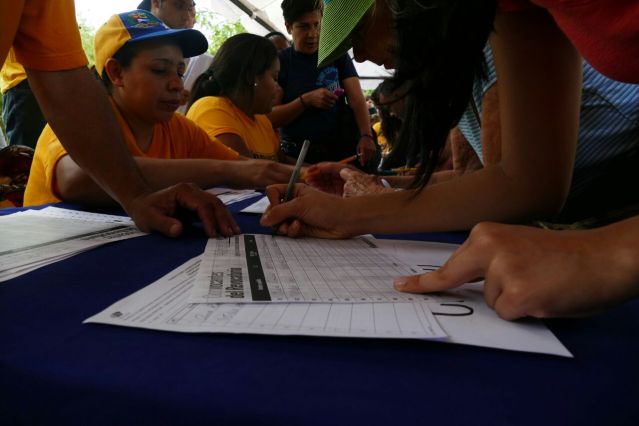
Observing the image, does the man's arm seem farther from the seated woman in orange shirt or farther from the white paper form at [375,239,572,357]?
the seated woman in orange shirt

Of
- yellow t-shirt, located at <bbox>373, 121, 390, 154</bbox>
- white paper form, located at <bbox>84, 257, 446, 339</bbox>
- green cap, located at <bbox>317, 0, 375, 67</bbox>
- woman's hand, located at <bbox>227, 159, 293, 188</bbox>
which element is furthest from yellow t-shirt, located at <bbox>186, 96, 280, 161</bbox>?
yellow t-shirt, located at <bbox>373, 121, 390, 154</bbox>

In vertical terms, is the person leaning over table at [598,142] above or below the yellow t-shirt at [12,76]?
below

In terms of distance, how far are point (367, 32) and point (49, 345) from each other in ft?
2.11

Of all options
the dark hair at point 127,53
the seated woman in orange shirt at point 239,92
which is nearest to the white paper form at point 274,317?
the dark hair at point 127,53

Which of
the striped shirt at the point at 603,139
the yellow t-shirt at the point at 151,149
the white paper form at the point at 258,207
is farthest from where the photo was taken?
the yellow t-shirt at the point at 151,149

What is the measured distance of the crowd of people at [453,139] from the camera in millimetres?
381

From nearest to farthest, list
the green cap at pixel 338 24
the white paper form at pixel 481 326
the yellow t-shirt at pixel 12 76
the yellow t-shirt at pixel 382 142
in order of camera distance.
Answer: the white paper form at pixel 481 326 < the green cap at pixel 338 24 < the yellow t-shirt at pixel 12 76 < the yellow t-shirt at pixel 382 142

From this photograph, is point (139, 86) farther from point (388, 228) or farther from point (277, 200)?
point (388, 228)

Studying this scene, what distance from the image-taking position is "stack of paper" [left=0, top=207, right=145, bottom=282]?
0.54m

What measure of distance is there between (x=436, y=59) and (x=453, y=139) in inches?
32.6

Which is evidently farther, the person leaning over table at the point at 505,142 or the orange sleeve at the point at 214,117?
the orange sleeve at the point at 214,117

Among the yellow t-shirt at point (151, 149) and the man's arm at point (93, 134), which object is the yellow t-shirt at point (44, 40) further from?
the yellow t-shirt at point (151, 149)

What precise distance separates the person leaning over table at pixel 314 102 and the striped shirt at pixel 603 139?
1499 millimetres

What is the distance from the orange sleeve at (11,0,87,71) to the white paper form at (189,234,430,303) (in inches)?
19.7
